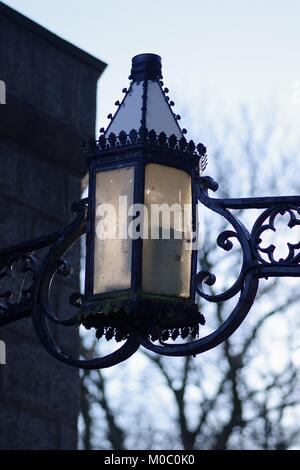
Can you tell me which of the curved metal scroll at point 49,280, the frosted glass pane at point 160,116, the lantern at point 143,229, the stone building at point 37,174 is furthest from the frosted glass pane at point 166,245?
the stone building at point 37,174

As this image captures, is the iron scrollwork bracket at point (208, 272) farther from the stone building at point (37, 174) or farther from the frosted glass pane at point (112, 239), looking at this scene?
the stone building at point (37, 174)

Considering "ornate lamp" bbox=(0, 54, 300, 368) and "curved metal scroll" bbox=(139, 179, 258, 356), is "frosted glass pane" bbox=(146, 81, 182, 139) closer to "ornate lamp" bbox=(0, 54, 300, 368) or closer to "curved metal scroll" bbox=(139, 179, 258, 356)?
"ornate lamp" bbox=(0, 54, 300, 368)

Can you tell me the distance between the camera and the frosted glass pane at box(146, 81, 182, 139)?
3.45 m

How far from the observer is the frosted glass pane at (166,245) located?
10.8 feet

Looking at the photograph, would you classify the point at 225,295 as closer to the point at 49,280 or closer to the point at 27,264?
the point at 49,280

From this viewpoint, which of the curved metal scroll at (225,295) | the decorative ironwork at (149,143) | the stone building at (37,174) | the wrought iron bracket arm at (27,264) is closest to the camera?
the curved metal scroll at (225,295)

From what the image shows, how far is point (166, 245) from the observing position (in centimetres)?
331

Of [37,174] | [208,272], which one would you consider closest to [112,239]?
[208,272]

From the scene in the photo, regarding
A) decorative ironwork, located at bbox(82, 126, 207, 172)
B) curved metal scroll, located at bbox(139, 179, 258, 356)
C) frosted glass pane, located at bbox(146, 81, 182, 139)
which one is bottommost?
curved metal scroll, located at bbox(139, 179, 258, 356)

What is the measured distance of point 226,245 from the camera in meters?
3.39

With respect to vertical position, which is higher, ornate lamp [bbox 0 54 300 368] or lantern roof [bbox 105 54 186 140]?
lantern roof [bbox 105 54 186 140]

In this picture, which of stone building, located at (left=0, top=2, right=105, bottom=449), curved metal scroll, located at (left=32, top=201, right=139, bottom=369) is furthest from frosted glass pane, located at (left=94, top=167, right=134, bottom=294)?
stone building, located at (left=0, top=2, right=105, bottom=449)
